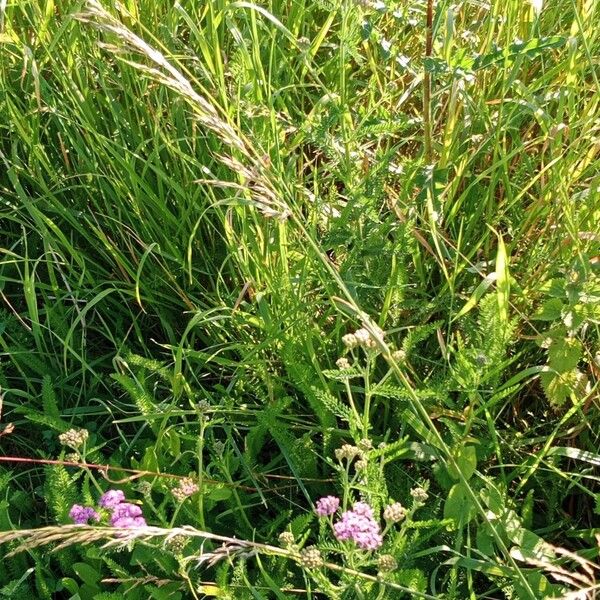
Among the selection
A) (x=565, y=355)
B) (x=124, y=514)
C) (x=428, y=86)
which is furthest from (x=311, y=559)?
(x=428, y=86)

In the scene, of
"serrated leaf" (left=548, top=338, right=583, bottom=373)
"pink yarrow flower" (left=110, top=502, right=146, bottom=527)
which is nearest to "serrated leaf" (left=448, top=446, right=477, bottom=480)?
"serrated leaf" (left=548, top=338, right=583, bottom=373)

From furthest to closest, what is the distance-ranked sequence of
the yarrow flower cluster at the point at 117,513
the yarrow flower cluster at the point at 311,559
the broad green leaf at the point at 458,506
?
the broad green leaf at the point at 458,506, the yarrow flower cluster at the point at 117,513, the yarrow flower cluster at the point at 311,559

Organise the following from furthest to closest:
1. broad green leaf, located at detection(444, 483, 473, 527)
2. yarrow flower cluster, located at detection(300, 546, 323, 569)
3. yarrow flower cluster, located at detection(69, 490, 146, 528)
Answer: broad green leaf, located at detection(444, 483, 473, 527), yarrow flower cluster, located at detection(69, 490, 146, 528), yarrow flower cluster, located at detection(300, 546, 323, 569)

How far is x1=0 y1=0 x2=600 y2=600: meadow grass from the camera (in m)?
1.43

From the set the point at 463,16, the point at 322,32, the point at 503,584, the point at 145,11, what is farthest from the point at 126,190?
the point at 503,584

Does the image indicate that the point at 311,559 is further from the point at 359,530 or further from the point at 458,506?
the point at 458,506

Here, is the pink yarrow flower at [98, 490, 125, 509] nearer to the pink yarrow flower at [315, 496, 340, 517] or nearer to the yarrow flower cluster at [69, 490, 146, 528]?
the yarrow flower cluster at [69, 490, 146, 528]

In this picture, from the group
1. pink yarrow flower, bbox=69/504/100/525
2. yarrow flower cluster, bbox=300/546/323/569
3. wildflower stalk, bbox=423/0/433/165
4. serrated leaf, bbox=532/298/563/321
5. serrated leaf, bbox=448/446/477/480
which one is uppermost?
wildflower stalk, bbox=423/0/433/165

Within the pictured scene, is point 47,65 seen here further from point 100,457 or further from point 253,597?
point 253,597

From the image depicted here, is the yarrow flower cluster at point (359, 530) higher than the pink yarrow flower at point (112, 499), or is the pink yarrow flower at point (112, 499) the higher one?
the yarrow flower cluster at point (359, 530)

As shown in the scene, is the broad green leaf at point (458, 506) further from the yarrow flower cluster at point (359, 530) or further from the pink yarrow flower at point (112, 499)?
the pink yarrow flower at point (112, 499)

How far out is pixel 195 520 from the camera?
1.50 metres

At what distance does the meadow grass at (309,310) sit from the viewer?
4.69ft

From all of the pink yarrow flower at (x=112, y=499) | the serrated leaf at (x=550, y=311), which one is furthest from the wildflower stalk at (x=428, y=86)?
the pink yarrow flower at (x=112, y=499)
